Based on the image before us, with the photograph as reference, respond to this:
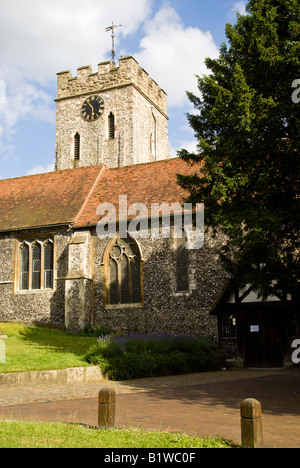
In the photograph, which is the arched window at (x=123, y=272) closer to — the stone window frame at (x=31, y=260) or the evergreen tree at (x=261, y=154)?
the stone window frame at (x=31, y=260)

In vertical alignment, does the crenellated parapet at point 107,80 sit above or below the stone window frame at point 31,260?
above

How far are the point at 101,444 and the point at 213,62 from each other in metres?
11.4

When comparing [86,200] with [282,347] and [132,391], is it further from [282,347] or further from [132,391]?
[132,391]

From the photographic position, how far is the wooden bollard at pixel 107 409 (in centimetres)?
571

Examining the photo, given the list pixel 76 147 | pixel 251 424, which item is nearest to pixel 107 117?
pixel 76 147

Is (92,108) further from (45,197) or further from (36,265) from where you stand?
(36,265)

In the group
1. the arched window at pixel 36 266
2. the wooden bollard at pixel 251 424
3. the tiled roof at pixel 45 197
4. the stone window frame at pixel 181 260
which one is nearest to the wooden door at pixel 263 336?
the stone window frame at pixel 181 260

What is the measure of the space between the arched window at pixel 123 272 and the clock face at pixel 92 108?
18254 millimetres

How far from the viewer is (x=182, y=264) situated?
1927cm

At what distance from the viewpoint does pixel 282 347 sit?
15914 mm

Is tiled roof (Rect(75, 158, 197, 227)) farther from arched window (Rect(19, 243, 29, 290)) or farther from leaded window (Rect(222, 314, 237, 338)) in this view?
leaded window (Rect(222, 314, 237, 338))

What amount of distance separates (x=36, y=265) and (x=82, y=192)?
4135mm

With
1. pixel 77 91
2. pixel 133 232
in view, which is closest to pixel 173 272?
pixel 133 232

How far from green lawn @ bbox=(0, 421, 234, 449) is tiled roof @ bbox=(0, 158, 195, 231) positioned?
14.9m
